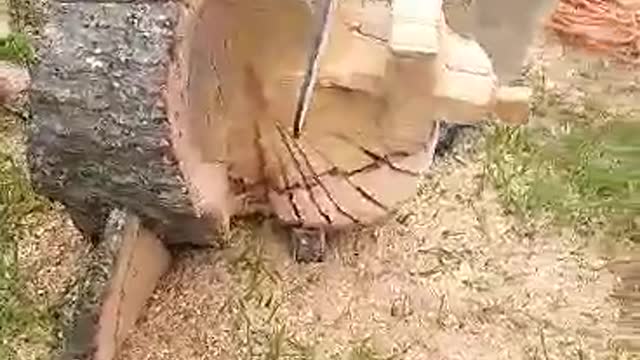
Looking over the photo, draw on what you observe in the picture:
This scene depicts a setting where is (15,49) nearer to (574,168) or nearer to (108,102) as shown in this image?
(108,102)

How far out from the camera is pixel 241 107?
5.81 feet

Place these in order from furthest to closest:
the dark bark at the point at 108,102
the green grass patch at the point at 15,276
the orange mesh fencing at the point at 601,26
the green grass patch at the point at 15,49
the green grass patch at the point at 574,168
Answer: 1. the orange mesh fencing at the point at 601,26
2. the green grass patch at the point at 15,49
3. the green grass patch at the point at 574,168
4. the green grass patch at the point at 15,276
5. the dark bark at the point at 108,102

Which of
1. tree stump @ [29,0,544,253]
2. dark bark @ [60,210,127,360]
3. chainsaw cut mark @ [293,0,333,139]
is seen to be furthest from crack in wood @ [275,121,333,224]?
dark bark @ [60,210,127,360]

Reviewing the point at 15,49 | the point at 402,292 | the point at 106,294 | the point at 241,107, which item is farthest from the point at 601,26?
the point at 106,294

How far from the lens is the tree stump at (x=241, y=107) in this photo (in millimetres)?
1605

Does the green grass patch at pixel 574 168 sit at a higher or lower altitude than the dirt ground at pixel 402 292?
higher

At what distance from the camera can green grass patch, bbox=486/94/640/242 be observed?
200 centimetres

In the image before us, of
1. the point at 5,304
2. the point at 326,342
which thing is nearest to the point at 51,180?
the point at 5,304

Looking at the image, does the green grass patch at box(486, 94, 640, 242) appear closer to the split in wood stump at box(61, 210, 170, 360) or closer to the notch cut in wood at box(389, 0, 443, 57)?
the notch cut in wood at box(389, 0, 443, 57)

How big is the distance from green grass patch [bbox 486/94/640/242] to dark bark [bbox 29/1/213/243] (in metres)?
0.57

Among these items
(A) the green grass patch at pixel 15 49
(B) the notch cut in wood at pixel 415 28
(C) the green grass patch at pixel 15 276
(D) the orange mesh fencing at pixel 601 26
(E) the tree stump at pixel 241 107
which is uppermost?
(B) the notch cut in wood at pixel 415 28

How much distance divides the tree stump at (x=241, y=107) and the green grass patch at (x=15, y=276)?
0.39 ft

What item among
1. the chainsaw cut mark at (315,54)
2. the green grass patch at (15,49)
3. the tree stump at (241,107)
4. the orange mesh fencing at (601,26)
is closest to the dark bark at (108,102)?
the tree stump at (241,107)

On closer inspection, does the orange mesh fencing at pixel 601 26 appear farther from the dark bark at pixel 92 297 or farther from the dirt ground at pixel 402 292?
the dark bark at pixel 92 297
